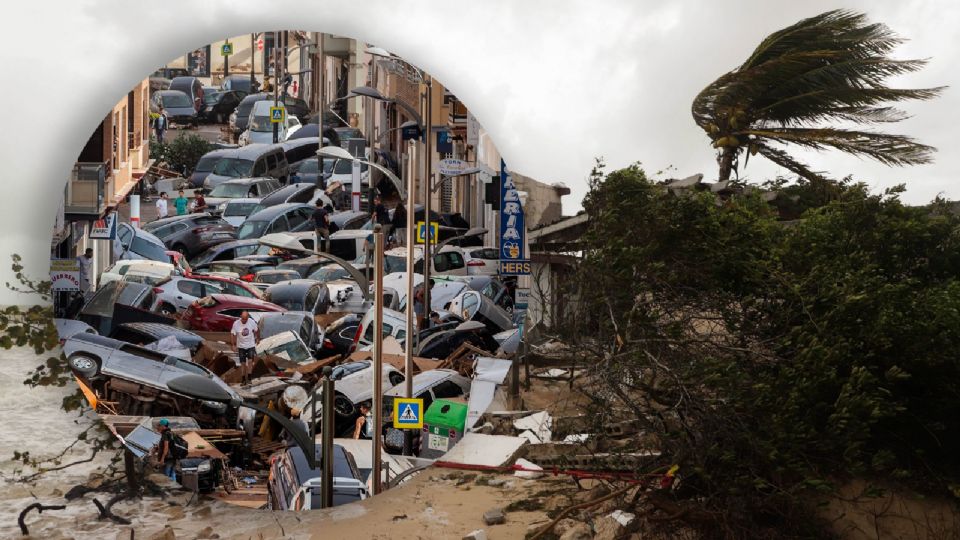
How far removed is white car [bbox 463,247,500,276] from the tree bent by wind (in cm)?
209

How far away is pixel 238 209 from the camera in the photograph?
338 inches

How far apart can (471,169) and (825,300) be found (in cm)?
227

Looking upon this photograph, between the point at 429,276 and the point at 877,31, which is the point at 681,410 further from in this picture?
the point at 877,31

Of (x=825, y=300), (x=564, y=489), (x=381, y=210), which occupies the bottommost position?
(x=564, y=489)

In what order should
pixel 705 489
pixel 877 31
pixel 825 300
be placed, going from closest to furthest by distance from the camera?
pixel 705 489 < pixel 825 300 < pixel 877 31

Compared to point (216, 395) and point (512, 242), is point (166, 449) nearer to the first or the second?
point (216, 395)

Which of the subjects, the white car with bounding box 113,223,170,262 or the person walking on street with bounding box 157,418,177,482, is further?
the white car with bounding box 113,223,170,262

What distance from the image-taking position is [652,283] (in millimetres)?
8281

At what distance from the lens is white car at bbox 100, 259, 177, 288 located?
26.9ft

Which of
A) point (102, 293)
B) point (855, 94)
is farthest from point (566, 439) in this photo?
point (855, 94)

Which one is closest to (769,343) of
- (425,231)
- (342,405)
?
(425,231)

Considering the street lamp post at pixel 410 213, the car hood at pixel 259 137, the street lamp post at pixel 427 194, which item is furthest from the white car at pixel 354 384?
the car hood at pixel 259 137

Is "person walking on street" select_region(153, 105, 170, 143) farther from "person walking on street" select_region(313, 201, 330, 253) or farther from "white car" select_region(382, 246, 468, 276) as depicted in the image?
"white car" select_region(382, 246, 468, 276)

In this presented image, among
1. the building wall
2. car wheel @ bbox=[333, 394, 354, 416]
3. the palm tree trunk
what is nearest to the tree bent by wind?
the palm tree trunk
